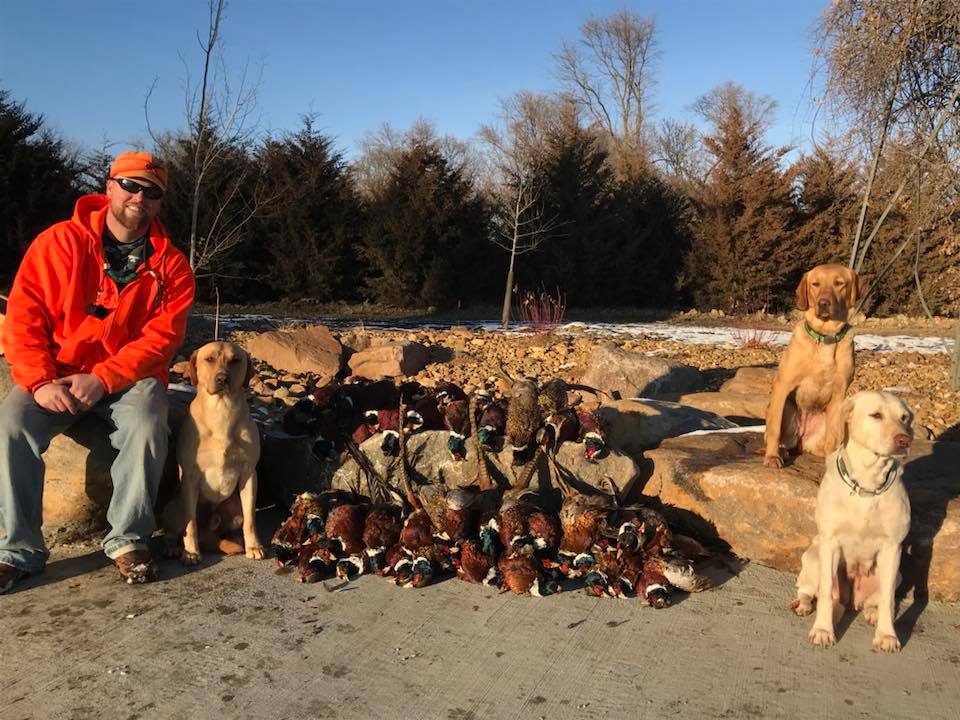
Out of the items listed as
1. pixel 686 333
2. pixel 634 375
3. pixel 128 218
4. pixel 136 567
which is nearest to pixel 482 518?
pixel 136 567

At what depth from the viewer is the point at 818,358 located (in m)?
3.83

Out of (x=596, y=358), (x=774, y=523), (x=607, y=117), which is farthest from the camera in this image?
(x=607, y=117)

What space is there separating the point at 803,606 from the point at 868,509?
546 mm

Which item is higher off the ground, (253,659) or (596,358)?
(596,358)

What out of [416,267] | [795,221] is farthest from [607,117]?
[416,267]

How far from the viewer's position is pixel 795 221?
64.5 feet

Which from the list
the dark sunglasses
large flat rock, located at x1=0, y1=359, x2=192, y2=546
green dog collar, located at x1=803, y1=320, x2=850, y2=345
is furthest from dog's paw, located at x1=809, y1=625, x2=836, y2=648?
the dark sunglasses

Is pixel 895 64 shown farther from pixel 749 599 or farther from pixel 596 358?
pixel 749 599

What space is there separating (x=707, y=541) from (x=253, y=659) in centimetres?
235

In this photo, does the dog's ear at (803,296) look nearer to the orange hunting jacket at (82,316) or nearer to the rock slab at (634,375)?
the rock slab at (634,375)

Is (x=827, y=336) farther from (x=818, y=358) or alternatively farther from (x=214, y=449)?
(x=214, y=449)

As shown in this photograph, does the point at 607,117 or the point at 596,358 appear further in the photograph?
the point at 607,117

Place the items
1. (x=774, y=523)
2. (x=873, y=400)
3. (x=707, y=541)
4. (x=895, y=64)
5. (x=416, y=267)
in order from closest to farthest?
(x=873, y=400)
(x=774, y=523)
(x=707, y=541)
(x=895, y=64)
(x=416, y=267)

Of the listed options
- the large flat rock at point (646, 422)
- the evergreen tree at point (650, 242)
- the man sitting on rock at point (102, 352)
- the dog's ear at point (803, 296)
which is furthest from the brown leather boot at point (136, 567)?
the evergreen tree at point (650, 242)
